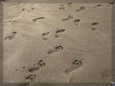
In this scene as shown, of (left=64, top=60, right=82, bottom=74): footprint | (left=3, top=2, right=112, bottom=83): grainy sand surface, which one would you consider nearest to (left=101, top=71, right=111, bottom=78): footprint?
(left=3, top=2, right=112, bottom=83): grainy sand surface

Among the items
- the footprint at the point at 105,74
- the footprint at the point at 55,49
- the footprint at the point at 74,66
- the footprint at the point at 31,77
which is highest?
the footprint at the point at 55,49

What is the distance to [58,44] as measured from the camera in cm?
290

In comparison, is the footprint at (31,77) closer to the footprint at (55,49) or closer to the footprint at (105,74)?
the footprint at (55,49)

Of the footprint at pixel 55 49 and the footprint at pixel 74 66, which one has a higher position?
the footprint at pixel 55 49

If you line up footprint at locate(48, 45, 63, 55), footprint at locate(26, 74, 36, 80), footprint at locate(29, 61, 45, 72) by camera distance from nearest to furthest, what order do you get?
1. footprint at locate(26, 74, 36, 80)
2. footprint at locate(29, 61, 45, 72)
3. footprint at locate(48, 45, 63, 55)

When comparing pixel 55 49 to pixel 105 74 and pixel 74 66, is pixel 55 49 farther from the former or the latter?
pixel 105 74

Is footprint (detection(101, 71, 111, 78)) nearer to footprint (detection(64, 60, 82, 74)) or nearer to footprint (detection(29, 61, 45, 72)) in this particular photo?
footprint (detection(64, 60, 82, 74))

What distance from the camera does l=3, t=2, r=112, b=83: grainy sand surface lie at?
7.76 feet

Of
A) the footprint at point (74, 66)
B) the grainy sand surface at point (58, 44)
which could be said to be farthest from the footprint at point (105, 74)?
the footprint at point (74, 66)

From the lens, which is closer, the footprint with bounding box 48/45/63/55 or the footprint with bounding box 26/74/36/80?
the footprint with bounding box 26/74/36/80

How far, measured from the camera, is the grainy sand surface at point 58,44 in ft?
7.76

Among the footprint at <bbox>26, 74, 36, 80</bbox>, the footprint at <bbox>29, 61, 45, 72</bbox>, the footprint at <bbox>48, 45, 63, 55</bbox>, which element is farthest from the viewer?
the footprint at <bbox>48, 45, 63, 55</bbox>

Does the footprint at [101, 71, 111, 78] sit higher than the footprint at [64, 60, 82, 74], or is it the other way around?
the footprint at [64, 60, 82, 74]

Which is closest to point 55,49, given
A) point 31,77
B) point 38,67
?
point 38,67
